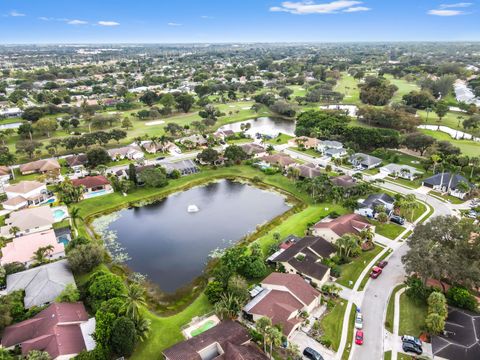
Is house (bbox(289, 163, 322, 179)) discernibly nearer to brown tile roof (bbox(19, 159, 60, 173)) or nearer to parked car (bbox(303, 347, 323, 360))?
parked car (bbox(303, 347, 323, 360))

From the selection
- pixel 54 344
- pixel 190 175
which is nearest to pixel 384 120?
pixel 190 175

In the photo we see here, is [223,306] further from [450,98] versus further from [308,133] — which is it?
[450,98]

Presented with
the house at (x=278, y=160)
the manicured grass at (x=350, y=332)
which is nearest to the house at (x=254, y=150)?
the house at (x=278, y=160)

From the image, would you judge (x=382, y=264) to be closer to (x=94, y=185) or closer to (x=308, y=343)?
(x=308, y=343)

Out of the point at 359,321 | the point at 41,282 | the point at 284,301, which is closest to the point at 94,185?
the point at 41,282

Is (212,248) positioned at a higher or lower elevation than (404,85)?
lower

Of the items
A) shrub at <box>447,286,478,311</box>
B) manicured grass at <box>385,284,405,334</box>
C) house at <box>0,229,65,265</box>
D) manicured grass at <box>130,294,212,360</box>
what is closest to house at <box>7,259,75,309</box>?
house at <box>0,229,65,265</box>
